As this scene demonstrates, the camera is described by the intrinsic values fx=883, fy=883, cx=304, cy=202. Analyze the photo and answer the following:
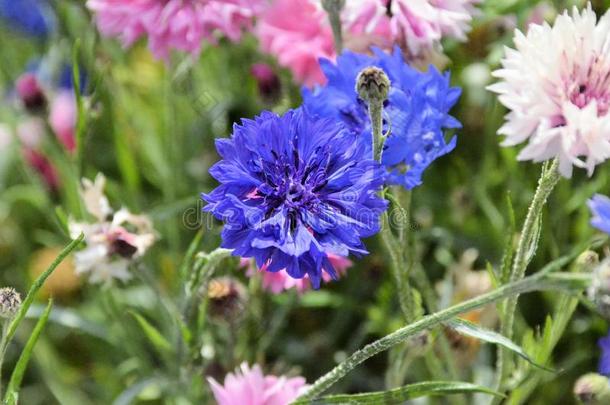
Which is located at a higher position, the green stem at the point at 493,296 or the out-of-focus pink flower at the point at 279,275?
the out-of-focus pink flower at the point at 279,275

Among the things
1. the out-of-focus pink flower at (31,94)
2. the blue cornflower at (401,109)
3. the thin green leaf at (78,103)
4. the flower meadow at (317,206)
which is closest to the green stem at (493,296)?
the flower meadow at (317,206)

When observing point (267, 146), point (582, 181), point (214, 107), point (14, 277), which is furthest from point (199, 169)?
point (267, 146)

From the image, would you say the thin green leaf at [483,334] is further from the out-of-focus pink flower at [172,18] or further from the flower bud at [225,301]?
the out-of-focus pink flower at [172,18]

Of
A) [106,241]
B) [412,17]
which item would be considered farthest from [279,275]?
[412,17]

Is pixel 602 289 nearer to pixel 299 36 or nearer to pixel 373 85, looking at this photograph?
pixel 373 85

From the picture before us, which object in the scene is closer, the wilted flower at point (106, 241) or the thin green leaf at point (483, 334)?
Result: the thin green leaf at point (483, 334)

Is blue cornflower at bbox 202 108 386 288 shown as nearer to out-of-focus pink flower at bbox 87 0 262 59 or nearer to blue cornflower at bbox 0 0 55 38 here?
out-of-focus pink flower at bbox 87 0 262 59

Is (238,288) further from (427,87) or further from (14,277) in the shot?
(14,277)
